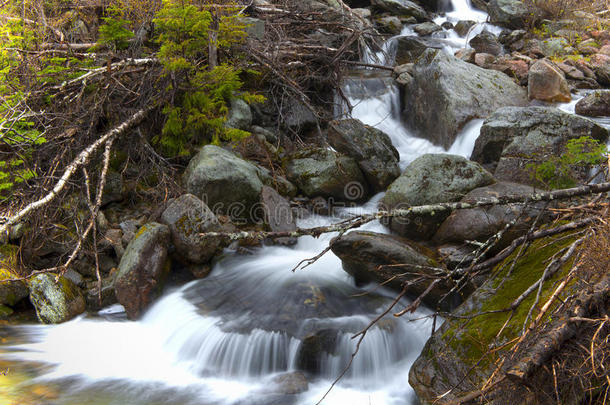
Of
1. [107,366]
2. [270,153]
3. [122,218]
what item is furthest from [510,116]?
[107,366]

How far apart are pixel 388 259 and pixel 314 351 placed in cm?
130

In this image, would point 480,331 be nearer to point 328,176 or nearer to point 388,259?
point 388,259

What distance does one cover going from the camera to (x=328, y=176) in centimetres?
700

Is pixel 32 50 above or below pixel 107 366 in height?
above

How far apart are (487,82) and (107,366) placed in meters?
8.66

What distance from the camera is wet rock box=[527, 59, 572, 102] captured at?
29.7 feet

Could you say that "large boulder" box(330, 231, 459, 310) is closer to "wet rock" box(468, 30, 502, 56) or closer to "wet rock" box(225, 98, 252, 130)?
"wet rock" box(225, 98, 252, 130)

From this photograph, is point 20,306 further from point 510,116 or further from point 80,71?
point 510,116

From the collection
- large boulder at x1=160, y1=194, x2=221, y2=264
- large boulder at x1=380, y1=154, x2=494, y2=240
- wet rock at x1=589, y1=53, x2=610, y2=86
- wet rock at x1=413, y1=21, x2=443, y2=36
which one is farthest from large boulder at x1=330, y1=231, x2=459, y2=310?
wet rock at x1=413, y1=21, x2=443, y2=36

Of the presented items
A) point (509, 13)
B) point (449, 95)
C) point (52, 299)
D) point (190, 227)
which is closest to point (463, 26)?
point (509, 13)

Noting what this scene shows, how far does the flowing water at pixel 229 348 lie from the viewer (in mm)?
4008

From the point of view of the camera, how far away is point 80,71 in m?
6.50

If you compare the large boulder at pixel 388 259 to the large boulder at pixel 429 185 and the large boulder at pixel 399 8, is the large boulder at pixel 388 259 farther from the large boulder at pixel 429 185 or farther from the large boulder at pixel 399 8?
the large boulder at pixel 399 8

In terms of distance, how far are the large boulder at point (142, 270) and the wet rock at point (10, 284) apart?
4.08ft
